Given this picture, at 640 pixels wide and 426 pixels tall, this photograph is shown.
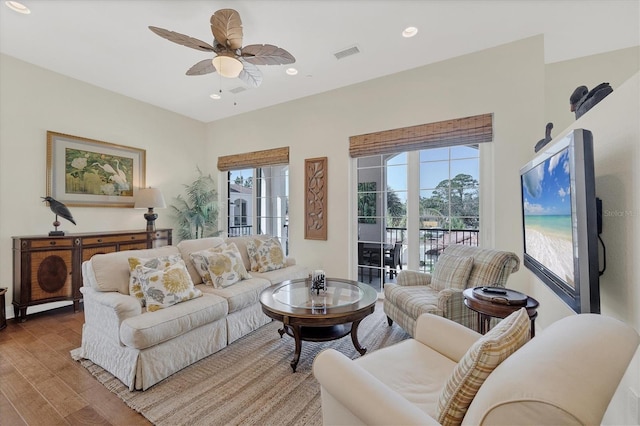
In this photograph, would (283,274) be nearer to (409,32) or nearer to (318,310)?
(318,310)

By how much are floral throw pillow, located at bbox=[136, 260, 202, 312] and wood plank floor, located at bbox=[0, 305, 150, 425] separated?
2.02ft

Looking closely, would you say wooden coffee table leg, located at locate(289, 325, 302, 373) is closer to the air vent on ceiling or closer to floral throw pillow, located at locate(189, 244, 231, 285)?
floral throw pillow, located at locate(189, 244, 231, 285)

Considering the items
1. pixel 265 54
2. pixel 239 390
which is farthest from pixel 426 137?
pixel 239 390

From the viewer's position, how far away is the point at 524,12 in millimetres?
2438

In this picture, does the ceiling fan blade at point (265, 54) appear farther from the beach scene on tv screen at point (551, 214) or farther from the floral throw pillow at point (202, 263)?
the beach scene on tv screen at point (551, 214)

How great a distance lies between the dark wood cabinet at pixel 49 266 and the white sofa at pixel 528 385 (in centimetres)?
369

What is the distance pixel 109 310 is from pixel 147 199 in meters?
2.53

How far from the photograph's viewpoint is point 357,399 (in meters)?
0.97

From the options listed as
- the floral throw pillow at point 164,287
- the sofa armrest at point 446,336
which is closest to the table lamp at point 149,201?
the floral throw pillow at point 164,287

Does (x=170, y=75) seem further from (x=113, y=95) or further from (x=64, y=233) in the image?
(x=64, y=233)

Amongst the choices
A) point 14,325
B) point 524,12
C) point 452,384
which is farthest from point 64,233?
point 524,12

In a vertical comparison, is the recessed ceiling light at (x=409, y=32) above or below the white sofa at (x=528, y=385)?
above

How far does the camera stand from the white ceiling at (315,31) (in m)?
2.38

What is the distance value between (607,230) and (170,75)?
179 inches
